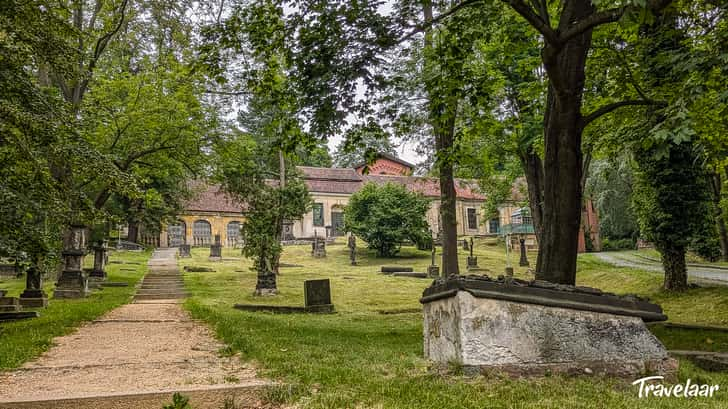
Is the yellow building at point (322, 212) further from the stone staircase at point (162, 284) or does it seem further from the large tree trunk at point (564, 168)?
the large tree trunk at point (564, 168)

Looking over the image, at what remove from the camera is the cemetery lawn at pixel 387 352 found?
3643 mm

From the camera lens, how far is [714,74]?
5.86 metres

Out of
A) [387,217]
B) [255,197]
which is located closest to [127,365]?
[255,197]

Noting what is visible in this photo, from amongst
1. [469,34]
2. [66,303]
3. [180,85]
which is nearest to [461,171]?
[469,34]

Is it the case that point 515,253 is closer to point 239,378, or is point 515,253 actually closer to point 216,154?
point 216,154

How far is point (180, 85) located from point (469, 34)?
1074cm

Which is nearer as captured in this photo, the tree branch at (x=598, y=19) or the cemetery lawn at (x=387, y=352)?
the cemetery lawn at (x=387, y=352)

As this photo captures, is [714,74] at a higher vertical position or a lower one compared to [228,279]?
higher

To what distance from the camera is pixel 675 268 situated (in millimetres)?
12211

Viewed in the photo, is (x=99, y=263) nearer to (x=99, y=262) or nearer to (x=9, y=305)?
(x=99, y=262)

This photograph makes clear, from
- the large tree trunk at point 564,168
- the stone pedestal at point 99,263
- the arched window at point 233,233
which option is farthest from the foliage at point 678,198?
the arched window at point 233,233

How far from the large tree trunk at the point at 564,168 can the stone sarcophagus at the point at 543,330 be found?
174 centimetres

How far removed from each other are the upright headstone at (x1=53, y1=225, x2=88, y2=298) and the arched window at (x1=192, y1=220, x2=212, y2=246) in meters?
27.0

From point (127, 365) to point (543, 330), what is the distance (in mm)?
4487
